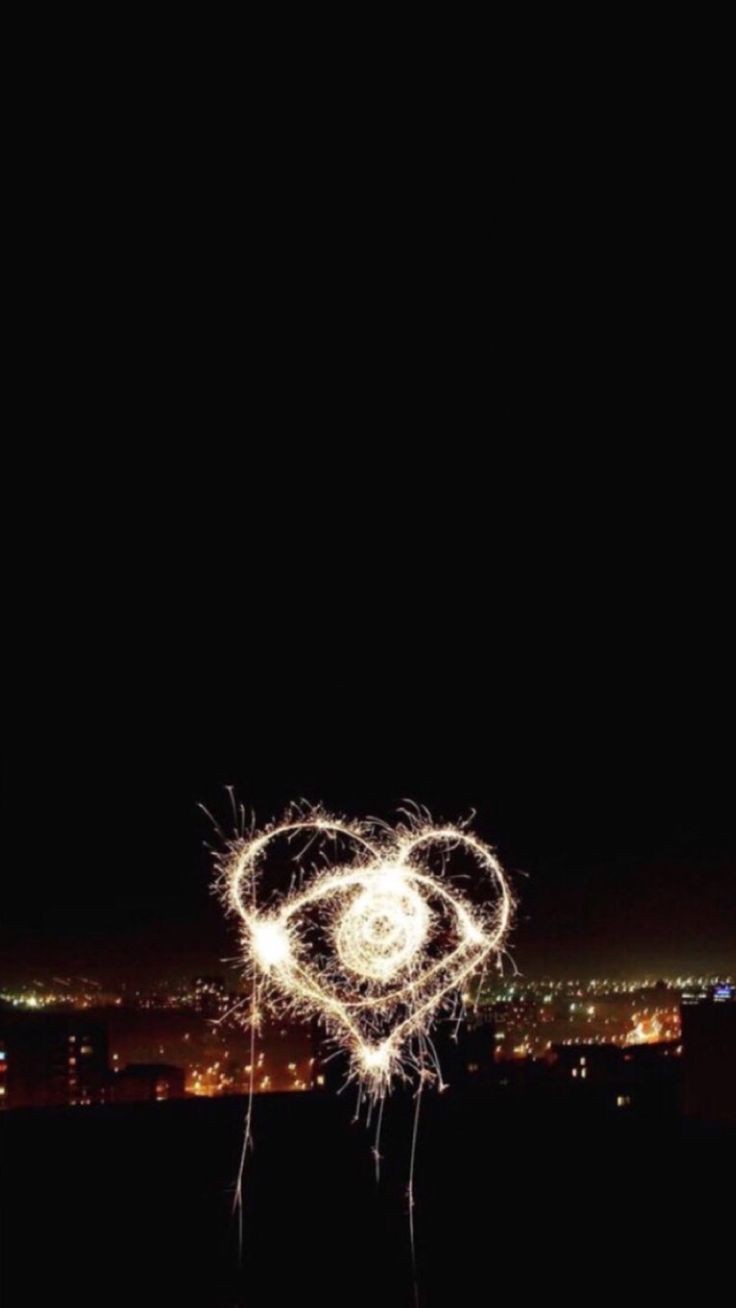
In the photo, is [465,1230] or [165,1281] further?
[465,1230]

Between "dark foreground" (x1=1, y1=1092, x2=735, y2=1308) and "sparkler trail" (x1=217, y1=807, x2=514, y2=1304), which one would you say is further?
"sparkler trail" (x1=217, y1=807, x2=514, y2=1304)

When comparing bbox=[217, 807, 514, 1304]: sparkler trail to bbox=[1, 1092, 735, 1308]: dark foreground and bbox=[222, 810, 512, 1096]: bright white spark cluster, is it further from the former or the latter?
bbox=[1, 1092, 735, 1308]: dark foreground

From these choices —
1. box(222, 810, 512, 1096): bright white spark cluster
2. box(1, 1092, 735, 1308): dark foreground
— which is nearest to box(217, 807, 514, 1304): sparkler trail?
box(222, 810, 512, 1096): bright white spark cluster

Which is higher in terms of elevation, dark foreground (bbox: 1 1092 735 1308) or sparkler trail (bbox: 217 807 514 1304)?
sparkler trail (bbox: 217 807 514 1304)

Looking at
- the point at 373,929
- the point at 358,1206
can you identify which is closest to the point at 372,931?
the point at 373,929

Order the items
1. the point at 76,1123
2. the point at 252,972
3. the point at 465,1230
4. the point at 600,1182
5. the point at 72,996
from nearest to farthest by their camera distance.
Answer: the point at 465,1230 → the point at 600,1182 → the point at 76,1123 → the point at 252,972 → the point at 72,996

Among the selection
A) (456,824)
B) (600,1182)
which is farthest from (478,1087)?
(600,1182)

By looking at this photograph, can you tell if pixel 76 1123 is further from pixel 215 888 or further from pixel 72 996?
pixel 72 996
